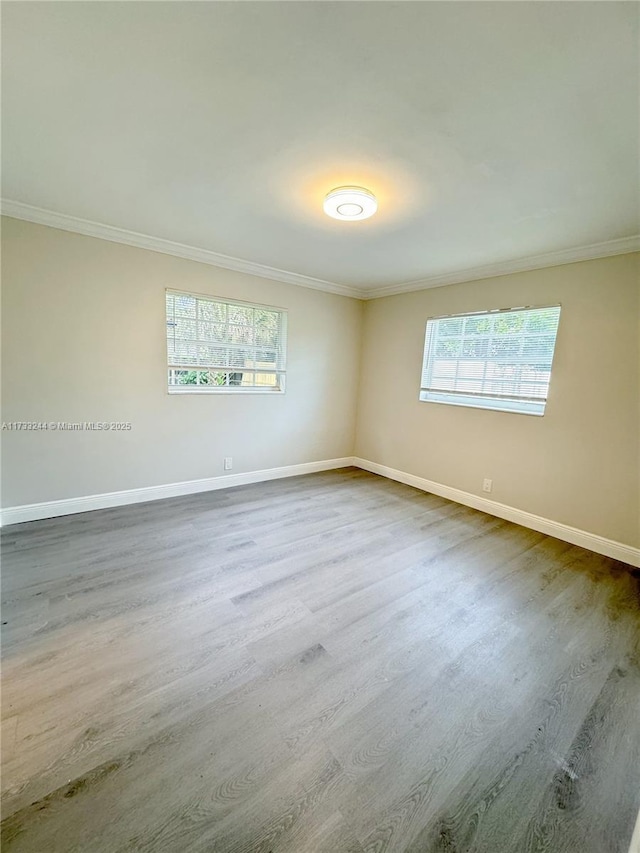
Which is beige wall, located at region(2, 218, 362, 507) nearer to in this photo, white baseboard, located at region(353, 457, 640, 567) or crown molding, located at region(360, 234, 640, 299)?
crown molding, located at region(360, 234, 640, 299)

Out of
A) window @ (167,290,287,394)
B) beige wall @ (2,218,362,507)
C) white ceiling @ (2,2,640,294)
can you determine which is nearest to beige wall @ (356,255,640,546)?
white ceiling @ (2,2,640,294)

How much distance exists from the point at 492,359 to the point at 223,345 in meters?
2.83

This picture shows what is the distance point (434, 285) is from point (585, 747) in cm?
384

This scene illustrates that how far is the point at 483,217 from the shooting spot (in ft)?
7.48

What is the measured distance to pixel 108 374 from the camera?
304 cm

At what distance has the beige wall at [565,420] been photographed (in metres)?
2.62

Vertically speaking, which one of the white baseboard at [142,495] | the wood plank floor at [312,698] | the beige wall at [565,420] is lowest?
the wood plank floor at [312,698]

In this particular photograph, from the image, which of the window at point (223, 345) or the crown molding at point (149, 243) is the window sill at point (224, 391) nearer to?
the window at point (223, 345)

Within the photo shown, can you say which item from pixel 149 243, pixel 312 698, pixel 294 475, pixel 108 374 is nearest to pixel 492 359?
pixel 294 475

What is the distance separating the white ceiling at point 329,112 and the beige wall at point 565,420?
56 centimetres

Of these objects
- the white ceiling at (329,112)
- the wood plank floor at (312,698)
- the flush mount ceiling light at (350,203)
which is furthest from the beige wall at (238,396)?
the flush mount ceiling light at (350,203)

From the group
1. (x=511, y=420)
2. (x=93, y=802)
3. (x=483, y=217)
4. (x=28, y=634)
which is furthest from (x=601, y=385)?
(x=28, y=634)

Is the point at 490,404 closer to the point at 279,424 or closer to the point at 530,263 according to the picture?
the point at 530,263

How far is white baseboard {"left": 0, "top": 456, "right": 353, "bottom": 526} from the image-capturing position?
Result: 2.81 metres
